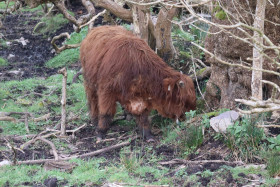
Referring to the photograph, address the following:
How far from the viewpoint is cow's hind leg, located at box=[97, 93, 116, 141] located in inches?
271

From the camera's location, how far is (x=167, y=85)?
6840 millimetres

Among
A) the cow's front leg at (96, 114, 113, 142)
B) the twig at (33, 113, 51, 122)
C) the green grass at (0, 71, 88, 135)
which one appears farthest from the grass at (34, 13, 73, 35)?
the cow's front leg at (96, 114, 113, 142)

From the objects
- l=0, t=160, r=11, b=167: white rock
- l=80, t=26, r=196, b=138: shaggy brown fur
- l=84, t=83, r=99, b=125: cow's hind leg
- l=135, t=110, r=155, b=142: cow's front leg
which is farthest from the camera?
l=84, t=83, r=99, b=125: cow's hind leg

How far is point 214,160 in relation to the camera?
226 inches

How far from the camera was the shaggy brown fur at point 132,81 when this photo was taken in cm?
666

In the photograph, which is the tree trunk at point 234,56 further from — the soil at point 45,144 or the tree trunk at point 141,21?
the tree trunk at point 141,21

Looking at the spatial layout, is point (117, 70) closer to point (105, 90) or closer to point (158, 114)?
point (105, 90)

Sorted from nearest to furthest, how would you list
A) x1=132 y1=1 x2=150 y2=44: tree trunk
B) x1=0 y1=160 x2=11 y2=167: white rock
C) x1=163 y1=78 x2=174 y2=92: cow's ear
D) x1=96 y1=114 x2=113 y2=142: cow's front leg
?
1. x1=0 y1=160 x2=11 y2=167: white rock
2. x1=163 y1=78 x2=174 y2=92: cow's ear
3. x1=96 y1=114 x2=113 y2=142: cow's front leg
4. x1=132 y1=1 x2=150 y2=44: tree trunk

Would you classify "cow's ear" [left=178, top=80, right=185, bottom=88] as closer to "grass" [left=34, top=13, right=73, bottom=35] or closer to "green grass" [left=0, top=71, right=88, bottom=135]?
"green grass" [left=0, top=71, right=88, bottom=135]

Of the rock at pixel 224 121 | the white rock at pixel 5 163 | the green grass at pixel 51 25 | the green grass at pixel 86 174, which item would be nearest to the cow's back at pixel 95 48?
the green grass at pixel 86 174

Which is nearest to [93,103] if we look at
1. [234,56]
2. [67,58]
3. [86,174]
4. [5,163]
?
[5,163]

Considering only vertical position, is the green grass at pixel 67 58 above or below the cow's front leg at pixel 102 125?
above

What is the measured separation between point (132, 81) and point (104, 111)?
72cm

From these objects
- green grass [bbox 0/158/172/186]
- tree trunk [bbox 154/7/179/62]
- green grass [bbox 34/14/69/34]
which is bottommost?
green grass [bbox 0/158/172/186]
